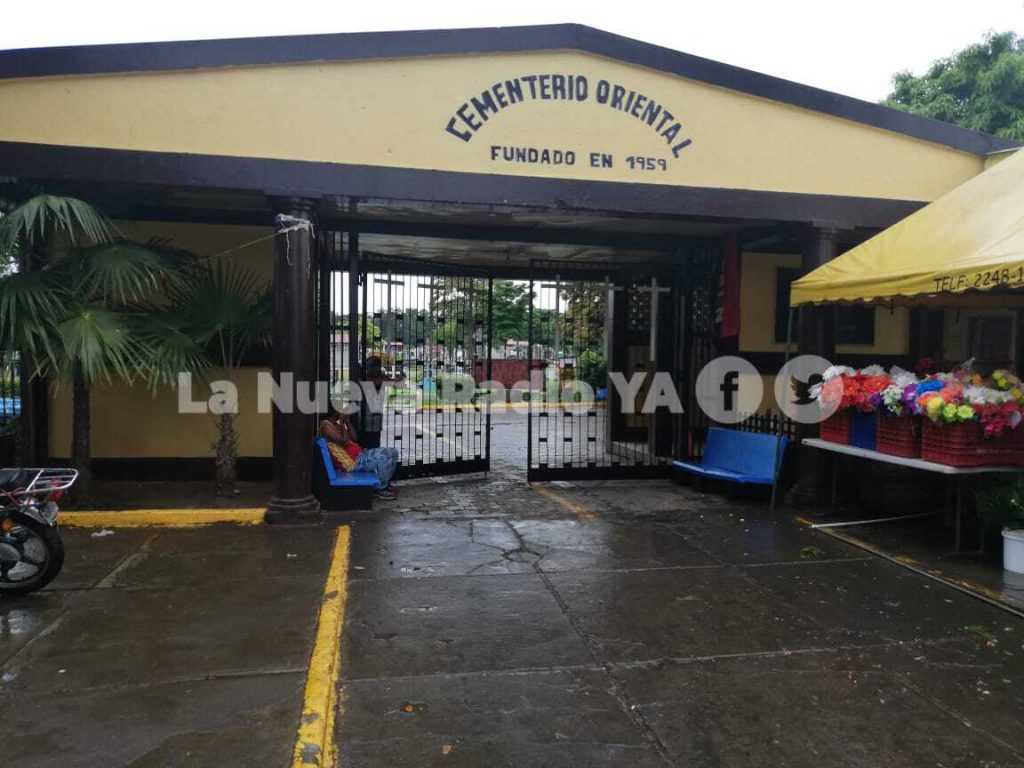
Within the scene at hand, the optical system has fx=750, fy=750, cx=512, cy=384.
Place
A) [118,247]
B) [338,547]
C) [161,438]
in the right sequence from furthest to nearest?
[161,438]
[118,247]
[338,547]

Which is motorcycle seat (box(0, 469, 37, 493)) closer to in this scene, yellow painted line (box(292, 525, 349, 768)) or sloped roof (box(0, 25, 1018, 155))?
yellow painted line (box(292, 525, 349, 768))

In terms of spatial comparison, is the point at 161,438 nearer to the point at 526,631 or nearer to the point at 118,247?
the point at 118,247

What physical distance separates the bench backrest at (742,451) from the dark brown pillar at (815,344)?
0.30m

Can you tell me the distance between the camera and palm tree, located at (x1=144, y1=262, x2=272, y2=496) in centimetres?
705

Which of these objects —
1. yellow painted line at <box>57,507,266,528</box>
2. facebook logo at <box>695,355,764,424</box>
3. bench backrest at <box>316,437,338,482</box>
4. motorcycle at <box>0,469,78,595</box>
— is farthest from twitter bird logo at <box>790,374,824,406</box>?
motorcycle at <box>0,469,78,595</box>

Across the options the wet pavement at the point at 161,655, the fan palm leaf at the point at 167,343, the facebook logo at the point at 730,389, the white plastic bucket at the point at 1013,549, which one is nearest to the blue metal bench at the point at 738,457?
the facebook logo at the point at 730,389

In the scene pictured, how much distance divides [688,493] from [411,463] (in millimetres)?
3655

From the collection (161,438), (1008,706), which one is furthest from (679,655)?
(161,438)

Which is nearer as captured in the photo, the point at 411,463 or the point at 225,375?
the point at 225,375

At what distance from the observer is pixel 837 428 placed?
7488 mm

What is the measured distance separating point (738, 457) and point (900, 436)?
243 centimetres

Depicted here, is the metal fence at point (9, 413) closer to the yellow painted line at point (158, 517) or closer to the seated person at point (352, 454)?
the yellow painted line at point (158, 517)

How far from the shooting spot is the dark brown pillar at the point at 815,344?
8070mm

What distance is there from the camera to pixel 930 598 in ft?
17.6
